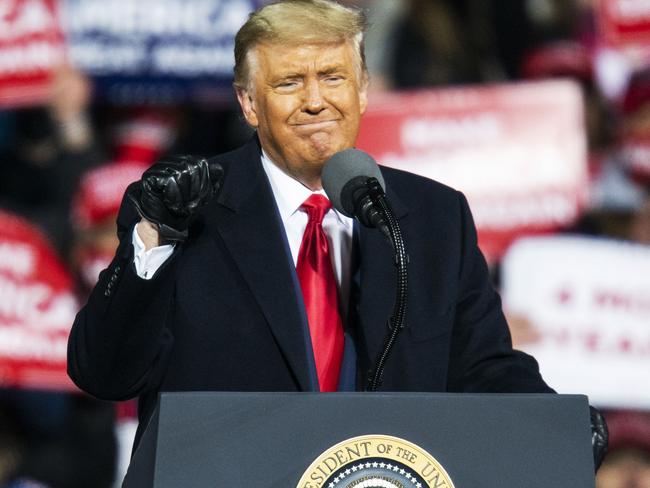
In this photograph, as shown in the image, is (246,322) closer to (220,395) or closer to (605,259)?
(220,395)

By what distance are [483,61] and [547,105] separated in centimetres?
73

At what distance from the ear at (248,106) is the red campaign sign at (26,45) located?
307 centimetres

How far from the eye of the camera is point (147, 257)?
8.04ft

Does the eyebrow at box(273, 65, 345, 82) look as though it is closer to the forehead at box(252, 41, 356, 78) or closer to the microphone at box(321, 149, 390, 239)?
the forehead at box(252, 41, 356, 78)

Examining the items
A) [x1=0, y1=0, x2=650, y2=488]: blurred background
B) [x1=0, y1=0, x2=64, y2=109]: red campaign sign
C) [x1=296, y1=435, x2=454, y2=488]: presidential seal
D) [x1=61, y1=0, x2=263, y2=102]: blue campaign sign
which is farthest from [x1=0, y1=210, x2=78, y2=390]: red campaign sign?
[x1=296, y1=435, x2=454, y2=488]: presidential seal

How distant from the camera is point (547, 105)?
583 centimetres

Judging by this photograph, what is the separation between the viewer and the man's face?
2.69 meters

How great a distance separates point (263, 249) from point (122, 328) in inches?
12.5

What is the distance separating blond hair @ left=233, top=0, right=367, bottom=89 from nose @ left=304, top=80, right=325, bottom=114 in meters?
0.07

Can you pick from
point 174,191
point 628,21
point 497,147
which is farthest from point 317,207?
point 628,21

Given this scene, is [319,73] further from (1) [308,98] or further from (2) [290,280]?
(2) [290,280]

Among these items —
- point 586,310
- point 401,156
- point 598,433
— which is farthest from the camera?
point 401,156

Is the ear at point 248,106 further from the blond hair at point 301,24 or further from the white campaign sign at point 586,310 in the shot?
the white campaign sign at point 586,310

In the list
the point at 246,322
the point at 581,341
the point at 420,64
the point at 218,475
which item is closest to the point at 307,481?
the point at 218,475
